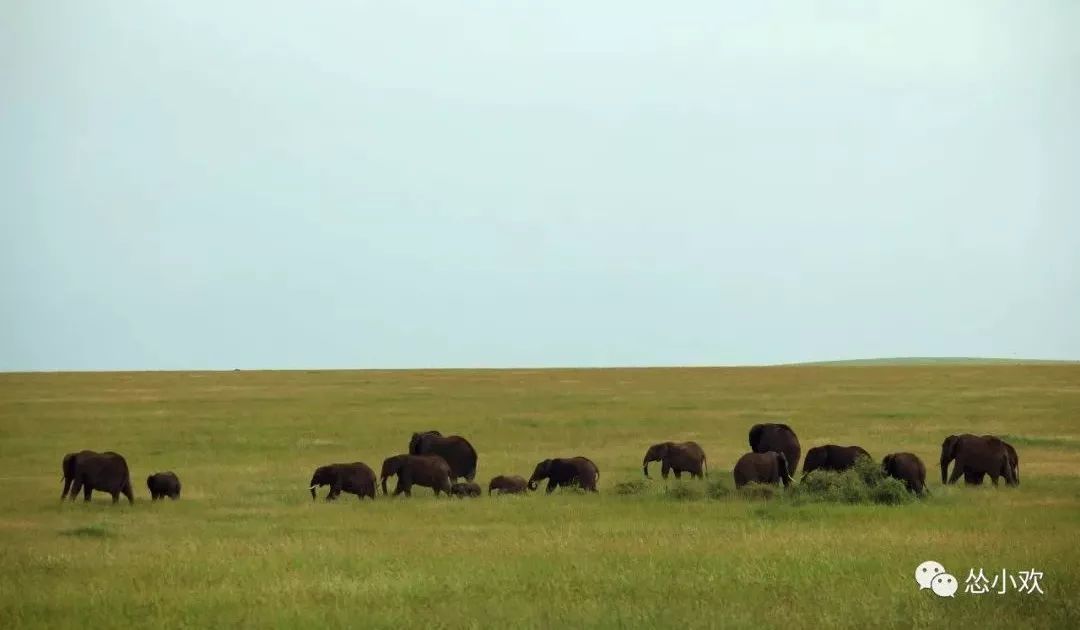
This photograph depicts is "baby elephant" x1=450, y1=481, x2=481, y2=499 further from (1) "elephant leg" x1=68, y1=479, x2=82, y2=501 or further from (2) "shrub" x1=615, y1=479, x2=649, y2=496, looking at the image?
(1) "elephant leg" x1=68, y1=479, x2=82, y2=501

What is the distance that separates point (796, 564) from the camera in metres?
15.5

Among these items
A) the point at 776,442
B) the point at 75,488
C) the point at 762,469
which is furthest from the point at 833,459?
the point at 75,488

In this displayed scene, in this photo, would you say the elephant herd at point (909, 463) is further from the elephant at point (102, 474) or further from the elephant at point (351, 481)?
the elephant at point (102, 474)

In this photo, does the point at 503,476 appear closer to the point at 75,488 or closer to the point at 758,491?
the point at 758,491

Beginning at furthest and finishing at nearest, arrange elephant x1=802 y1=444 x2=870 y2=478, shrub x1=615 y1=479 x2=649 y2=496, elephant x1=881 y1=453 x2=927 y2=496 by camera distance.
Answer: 1. elephant x1=802 y1=444 x2=870 y2=478
2. shrub x1=615 y1=479 x2=649 y2=496
3. elephant x1=881 y1=453 x2=927 y2=496

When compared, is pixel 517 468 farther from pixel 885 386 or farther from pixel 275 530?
pixel 885 386

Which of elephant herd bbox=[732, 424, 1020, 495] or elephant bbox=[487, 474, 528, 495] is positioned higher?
elephant herd bbox=[732, 424, 1020, 495]

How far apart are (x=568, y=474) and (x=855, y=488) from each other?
200 inches

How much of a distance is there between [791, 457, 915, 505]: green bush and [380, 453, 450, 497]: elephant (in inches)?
238

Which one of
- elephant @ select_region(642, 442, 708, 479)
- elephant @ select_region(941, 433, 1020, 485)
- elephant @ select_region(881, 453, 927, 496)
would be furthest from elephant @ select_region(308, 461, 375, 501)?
elephant @ select_region(941, 433, 1020, 485)

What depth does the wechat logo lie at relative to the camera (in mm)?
13953

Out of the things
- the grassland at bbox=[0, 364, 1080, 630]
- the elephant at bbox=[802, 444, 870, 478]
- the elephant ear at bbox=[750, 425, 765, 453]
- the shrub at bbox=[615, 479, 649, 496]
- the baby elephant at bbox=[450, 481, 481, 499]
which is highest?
the elephant ear at bbox=[750, 425, 765, 453]

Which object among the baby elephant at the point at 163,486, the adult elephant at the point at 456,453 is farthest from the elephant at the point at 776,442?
the baby elephant at the point at 163,486

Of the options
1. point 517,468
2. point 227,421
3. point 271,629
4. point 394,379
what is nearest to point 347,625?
point 271,629
